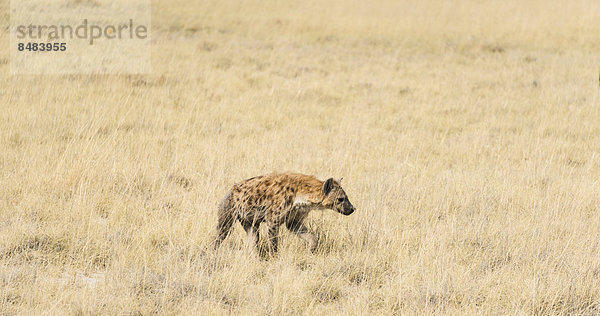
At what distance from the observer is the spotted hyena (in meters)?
5.52

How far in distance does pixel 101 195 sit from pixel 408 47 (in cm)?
1532

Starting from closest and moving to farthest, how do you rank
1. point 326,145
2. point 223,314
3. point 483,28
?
point 223,314
point 326,145
point 483,28

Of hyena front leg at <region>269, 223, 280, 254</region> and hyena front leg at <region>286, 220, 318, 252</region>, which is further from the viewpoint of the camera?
hyena front leg at <region>286, 220, 318, 252</region>

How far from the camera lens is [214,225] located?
19.9 feet

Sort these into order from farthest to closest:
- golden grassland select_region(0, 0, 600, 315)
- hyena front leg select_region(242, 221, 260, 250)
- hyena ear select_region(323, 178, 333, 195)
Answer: hyena front leg select_region(242, 221, 260, 250) → hyena ear select_region(323, 178, 333, 195) → golden grassland select_region(0, 0, 600, 315)

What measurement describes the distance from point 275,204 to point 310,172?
274cm

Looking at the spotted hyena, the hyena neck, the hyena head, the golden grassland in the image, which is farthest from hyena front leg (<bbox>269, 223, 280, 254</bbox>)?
the hyena head

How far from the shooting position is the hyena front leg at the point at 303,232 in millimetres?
5613

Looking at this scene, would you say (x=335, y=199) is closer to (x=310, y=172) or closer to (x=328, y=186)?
(x=328, y=186)

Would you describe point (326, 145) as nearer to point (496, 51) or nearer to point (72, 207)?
point (72, 207)

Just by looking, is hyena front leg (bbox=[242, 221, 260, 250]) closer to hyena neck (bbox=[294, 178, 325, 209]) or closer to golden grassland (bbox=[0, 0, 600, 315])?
golden grassland (bbox=[0, 0, 600, 315])

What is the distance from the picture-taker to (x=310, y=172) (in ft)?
27.0

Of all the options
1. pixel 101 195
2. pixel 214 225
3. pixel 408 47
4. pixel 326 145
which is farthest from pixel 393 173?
pixel 408 47

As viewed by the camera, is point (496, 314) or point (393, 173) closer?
point (496, 314)
